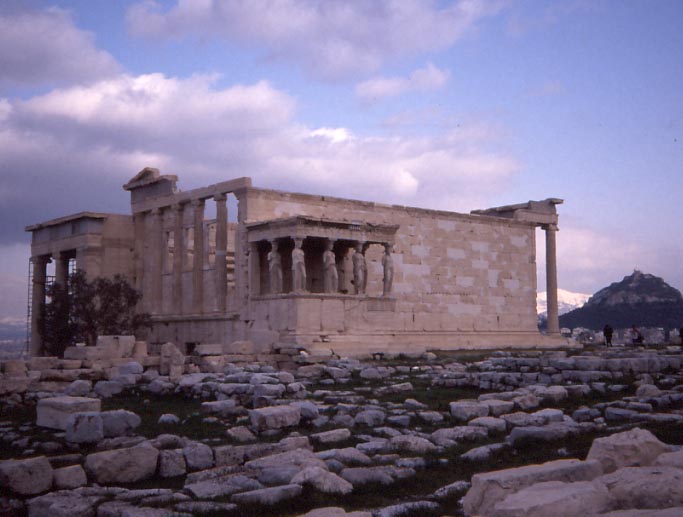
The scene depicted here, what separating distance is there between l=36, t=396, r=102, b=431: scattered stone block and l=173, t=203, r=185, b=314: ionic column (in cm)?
1851

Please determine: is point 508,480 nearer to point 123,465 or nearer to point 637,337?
point 123,465

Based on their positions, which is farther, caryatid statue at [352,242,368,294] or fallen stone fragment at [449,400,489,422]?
caryatid statue at [352,242,368,294]

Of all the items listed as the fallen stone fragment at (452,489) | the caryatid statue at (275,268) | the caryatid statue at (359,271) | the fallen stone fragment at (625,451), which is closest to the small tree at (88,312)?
the caryatid statue at (275,268)

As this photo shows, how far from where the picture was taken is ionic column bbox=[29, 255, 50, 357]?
31320 millimetres

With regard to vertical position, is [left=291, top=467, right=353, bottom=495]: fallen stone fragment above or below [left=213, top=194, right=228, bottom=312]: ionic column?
below

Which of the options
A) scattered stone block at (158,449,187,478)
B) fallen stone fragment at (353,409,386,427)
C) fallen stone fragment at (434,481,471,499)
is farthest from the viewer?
fallen stone fragment at (353,409,386,427)

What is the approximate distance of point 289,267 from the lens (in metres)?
27.2

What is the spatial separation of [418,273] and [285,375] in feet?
51.8

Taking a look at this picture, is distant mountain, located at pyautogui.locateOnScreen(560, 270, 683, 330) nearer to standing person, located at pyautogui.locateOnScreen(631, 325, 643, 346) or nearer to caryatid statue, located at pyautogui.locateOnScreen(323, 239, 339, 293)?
standing person, located at pyautogui.locateOnScreen(631, 325, 643, 346)

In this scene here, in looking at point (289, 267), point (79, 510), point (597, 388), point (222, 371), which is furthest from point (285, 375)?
point (289, 267)

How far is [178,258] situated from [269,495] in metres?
24.0

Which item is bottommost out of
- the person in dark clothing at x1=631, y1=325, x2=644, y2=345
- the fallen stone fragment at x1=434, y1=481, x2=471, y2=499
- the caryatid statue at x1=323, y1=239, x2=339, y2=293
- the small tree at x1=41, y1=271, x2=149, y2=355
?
the fallen stone fragment at x1=434, y1=481, x2=471, y2=499

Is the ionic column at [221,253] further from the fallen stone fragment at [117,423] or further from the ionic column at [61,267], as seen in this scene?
the fallen stone fragment at [117,423]

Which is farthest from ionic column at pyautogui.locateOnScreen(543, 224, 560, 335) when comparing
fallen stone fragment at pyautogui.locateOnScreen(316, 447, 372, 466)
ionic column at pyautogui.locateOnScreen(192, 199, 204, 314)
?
fallen stone fragment at pyautogui.locateOnScreen(316, 447, 372, 466)
